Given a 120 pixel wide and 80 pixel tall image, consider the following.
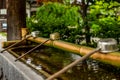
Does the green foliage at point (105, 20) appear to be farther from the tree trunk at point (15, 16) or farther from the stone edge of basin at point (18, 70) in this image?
the stone edge of basin at point (18, 70)

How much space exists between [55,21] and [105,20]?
1.68 m

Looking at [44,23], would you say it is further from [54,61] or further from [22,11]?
[54,61]

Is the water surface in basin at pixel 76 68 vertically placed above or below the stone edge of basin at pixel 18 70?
below

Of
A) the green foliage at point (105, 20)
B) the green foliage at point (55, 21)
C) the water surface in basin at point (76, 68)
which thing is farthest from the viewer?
the green foliage at point (55, 21)

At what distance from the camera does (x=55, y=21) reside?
9852mm

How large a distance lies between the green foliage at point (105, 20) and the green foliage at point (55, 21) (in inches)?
22.5

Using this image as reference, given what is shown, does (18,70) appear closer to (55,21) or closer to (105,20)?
(105,20)

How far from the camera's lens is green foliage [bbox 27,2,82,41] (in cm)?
947

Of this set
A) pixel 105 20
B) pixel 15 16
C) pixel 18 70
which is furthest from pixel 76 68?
pixel 105 20

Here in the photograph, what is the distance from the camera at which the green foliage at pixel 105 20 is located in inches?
306

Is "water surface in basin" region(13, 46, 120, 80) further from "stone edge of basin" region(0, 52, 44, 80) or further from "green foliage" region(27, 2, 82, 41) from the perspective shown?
"green foliage" region(27, 2, 82, 41)

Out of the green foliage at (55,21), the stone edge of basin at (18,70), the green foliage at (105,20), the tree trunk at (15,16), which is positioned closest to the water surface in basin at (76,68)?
the stone edge of basin at (18,70)

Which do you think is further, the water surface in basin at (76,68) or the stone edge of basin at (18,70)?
the water surface in basin at (76,68)

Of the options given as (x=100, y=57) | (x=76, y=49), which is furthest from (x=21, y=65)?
(x=100, y=57)
